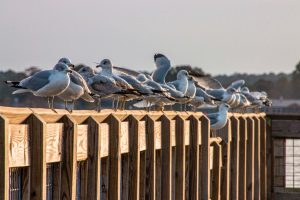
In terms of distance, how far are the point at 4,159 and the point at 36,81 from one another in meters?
4.41

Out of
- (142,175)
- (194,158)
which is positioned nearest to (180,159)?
(194,158)

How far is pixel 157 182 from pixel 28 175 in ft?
17.0

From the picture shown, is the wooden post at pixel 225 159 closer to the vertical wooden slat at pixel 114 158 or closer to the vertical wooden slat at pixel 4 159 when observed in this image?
the vertical wooden slat at pixel 114 158

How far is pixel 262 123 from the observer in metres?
25.1

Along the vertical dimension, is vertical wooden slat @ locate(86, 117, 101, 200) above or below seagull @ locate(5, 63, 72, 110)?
below

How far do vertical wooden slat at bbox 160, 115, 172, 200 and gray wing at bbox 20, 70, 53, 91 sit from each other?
5.80ft

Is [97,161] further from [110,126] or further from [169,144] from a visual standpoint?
[169,144]

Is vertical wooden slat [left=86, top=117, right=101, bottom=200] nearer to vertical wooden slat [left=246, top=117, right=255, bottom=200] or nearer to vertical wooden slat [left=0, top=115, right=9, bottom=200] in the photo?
vertical wooden slat [left=0, top=115, right=9, bottom=200]

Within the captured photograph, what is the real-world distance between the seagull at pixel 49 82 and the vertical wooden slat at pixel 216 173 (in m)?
6.13

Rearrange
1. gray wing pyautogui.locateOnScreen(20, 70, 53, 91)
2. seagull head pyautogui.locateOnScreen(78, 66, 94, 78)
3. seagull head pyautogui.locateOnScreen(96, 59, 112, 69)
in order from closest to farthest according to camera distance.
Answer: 1. gray wing pyautogui.locateOnScreen(20, 70, 53, 91)
2. seagull head pyautogui.locateOnScreen(78, 66, 94, 78)
3. seagull head pyautogui.locateOnScreen(96, 59, 112, 69)

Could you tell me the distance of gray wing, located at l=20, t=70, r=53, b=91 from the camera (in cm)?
1162

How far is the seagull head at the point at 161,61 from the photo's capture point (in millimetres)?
21144

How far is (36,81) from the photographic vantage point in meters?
11.6

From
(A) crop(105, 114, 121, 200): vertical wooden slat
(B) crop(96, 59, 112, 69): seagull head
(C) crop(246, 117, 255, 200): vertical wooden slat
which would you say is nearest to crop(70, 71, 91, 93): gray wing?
(A) crop(105, 114, 121, 200): vertical wooden slat
